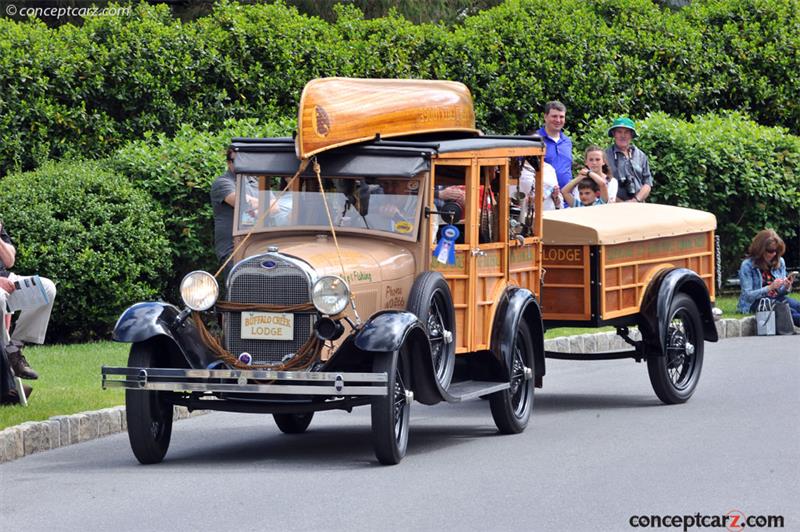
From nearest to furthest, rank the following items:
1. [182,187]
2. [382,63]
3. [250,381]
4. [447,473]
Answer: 1. [447,473]
2. [250,381]
3. [182,187]
4. [382,63]

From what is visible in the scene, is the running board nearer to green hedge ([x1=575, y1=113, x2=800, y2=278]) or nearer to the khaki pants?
the khaki pants

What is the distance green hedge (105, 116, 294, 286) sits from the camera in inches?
655

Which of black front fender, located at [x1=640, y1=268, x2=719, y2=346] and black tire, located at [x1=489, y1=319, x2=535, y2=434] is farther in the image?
black front fender, located at [x1=640, y1=268, x2=719, y2=346]

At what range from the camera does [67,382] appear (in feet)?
41.8

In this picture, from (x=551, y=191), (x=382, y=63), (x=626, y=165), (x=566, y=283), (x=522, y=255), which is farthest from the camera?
(x=382, y=63)

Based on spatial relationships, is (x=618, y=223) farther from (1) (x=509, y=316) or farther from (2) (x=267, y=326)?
(2) (x=267, y=326)

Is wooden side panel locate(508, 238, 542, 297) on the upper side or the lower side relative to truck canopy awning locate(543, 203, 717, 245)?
lower

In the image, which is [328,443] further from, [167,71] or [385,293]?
[167,71]

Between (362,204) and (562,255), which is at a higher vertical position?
(362,204)

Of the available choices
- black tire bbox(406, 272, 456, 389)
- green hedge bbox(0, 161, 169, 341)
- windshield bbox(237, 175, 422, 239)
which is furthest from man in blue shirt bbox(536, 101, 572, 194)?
black tire bbox(406, 272, 456, 389)

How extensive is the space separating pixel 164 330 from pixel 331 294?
109cm

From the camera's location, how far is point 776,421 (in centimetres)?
1145

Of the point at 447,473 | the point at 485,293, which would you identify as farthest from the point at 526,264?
the point at 447,473

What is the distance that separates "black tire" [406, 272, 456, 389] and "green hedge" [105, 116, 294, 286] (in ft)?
20.5
